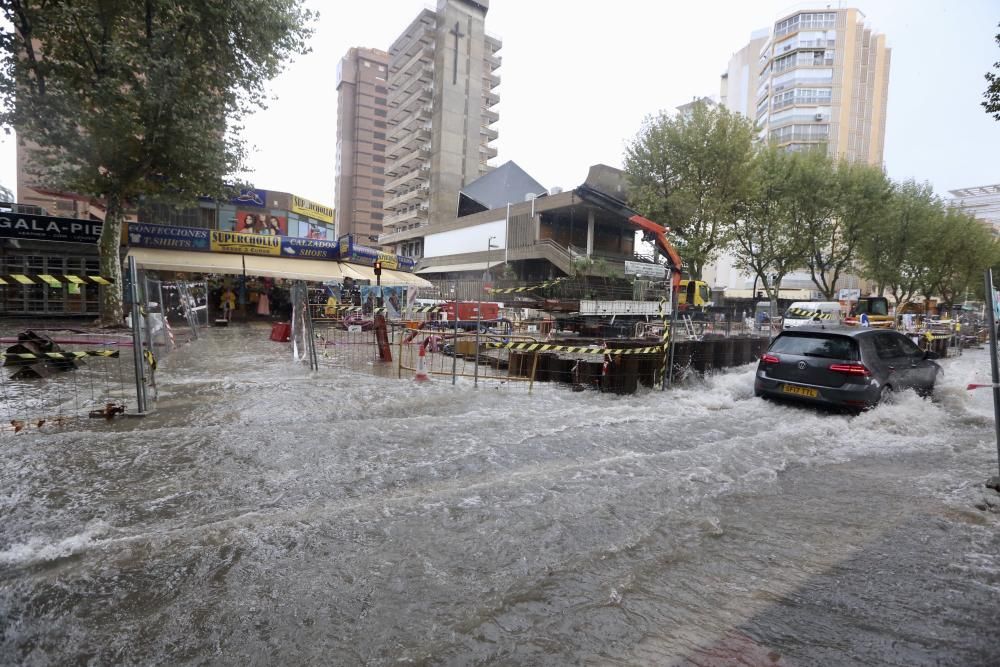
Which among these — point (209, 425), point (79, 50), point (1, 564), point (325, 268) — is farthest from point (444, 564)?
point (325, 268)

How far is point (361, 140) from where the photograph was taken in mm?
92812

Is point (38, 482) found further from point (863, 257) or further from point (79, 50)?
point (863, 257)

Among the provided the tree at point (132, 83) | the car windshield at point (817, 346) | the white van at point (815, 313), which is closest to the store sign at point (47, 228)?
the tree at point (132, 83)

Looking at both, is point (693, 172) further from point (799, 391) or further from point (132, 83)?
point (132, 83)

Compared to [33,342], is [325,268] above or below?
above

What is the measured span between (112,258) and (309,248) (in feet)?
33.4

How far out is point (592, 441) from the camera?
571cm

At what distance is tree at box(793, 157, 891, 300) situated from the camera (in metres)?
26.2

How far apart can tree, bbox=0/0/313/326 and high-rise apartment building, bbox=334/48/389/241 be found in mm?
77859

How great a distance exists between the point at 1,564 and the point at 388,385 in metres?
6.00

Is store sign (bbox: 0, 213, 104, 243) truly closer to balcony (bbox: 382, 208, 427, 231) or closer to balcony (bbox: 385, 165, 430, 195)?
balcony (bbox: 382, 208, 427, 231)

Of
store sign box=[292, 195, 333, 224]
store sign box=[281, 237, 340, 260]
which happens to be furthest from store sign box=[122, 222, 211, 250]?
store sign box=[292, 195, 333, 224]

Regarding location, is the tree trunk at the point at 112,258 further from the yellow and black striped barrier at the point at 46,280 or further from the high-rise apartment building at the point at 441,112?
the high-rise apartment building at the point at 441,112

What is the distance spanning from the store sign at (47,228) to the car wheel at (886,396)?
1007 inches
